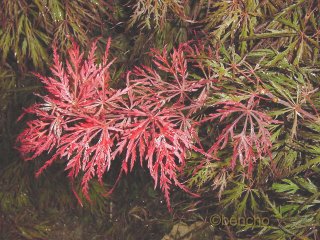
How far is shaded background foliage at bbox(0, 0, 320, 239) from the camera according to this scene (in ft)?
4.22

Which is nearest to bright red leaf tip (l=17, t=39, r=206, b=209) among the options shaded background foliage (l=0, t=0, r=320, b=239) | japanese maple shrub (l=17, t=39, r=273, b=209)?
japanese maple shrub (l=17, t=39, r=273, b=209)

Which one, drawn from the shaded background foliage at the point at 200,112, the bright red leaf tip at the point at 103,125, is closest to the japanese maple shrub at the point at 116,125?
the bright red leaf tip at the point at 103,125

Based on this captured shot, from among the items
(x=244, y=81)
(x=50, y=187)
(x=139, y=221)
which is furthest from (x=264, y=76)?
(x=50, y=187)

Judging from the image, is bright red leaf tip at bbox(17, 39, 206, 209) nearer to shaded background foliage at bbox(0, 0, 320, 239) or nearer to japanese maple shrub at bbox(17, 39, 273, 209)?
japanese maple shrub at bbox(17, 39, 273, 209)

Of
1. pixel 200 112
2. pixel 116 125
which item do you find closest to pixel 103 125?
pixel 116 125

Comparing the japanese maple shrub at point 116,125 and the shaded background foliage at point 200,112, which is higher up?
the japanese maple shrub at point 116,125

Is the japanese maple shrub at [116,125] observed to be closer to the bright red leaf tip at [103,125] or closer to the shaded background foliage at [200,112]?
the bright red leaf tip at [103,125]

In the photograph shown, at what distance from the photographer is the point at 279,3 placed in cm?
139

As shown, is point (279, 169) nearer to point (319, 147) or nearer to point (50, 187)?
point (319, 147)

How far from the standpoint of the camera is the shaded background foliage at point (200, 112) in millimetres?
1285

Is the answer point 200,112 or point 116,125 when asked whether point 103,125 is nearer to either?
point 116,125

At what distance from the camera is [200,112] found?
136 cm

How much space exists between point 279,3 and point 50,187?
158cm

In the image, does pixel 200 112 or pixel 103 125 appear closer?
pixel 103 125
